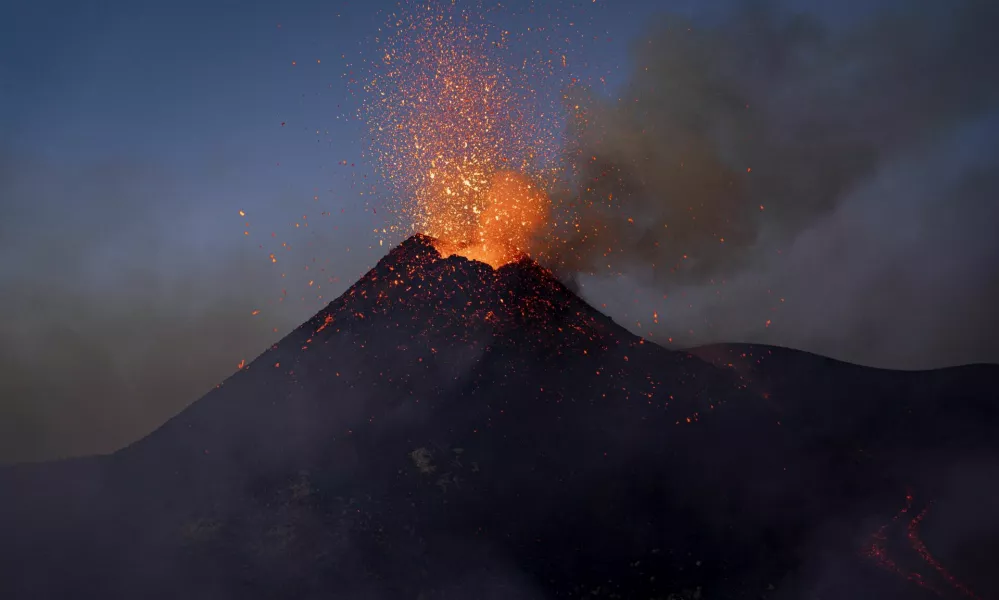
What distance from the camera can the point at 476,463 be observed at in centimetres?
2975

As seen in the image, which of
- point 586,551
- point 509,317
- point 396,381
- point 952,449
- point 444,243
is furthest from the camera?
point 952,449

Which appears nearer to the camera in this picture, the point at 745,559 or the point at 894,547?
the point at 745,559

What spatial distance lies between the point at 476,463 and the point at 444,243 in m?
15.8

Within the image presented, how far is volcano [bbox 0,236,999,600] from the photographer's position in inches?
1015

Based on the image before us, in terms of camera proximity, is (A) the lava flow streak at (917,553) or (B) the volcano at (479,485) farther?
(A) the lava flow streak at (917,553)

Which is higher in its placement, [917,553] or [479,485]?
[479,485]

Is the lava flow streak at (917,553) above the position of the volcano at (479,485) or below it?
below

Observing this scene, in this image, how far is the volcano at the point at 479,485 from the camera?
25.8m

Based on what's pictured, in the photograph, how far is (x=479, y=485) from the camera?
94.5 ft

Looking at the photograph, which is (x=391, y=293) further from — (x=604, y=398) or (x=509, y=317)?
(x=604, y=398)

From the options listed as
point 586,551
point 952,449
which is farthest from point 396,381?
point 952,449

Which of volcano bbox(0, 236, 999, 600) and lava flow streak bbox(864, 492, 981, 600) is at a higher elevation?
volcano bbox(0, 236, 999, 600)

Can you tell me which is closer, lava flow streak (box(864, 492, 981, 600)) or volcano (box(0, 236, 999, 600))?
volcano (box(0, 236, 999, 600))

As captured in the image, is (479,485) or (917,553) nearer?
(479,485)
